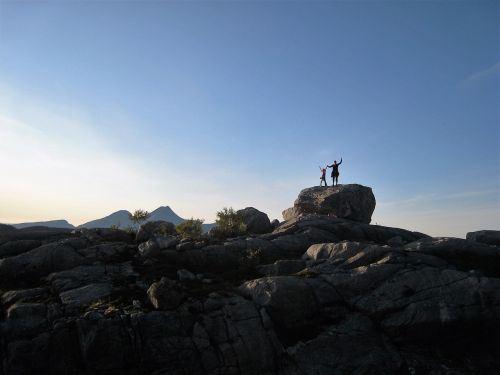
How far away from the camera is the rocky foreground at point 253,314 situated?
61.1ft

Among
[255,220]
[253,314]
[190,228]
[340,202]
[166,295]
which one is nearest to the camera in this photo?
[166,295]

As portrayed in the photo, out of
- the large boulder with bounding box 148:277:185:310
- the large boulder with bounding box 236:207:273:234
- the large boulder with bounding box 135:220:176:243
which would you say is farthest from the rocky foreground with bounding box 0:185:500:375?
the large boulder with bounding box 236:207:273:234

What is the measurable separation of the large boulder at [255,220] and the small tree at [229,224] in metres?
1.34

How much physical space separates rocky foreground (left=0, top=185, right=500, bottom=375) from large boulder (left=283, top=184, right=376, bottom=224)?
2044 centimetres

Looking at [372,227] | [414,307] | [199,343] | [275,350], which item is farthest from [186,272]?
[372,227]

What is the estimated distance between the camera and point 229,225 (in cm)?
4462

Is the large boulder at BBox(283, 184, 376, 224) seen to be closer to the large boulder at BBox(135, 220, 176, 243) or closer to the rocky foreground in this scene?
the large boulder at BBox(135, 220, 176, 243)

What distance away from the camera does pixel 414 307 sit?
74.0 ft

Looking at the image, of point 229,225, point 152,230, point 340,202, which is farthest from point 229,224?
point 340,202

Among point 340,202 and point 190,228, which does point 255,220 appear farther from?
point 340,202

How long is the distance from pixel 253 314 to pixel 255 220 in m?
27.1

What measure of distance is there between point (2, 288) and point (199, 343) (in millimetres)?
16255

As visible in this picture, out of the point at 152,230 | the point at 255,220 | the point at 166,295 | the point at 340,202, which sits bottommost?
the point at 166,295

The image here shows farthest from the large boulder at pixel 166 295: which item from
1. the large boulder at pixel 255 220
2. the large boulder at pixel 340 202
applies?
the large boulder at pixel 340 202
